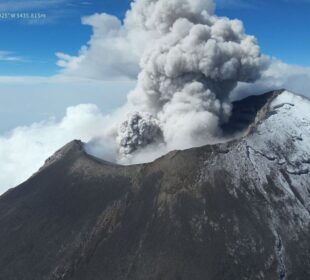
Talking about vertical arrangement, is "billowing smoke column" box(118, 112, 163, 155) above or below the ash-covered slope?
above

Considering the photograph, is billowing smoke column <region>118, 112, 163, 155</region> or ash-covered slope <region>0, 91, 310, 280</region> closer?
ash-covered slope <region>0, 91, 310, 280</region>

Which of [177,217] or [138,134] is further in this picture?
[138,134]

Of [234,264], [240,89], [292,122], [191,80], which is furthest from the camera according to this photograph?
[240,89]

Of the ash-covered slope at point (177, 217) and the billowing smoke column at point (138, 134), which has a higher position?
the billowing smoke column at point (138, 134)

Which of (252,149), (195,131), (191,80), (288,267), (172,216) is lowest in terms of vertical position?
(288,267)

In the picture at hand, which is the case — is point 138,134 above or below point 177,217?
above

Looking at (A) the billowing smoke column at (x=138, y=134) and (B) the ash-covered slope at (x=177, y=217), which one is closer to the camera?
(B) the ash-covered slope at (x=177, y=217)

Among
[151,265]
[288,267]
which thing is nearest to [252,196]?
[288,267]

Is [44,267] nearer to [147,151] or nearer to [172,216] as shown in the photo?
[172,216]
